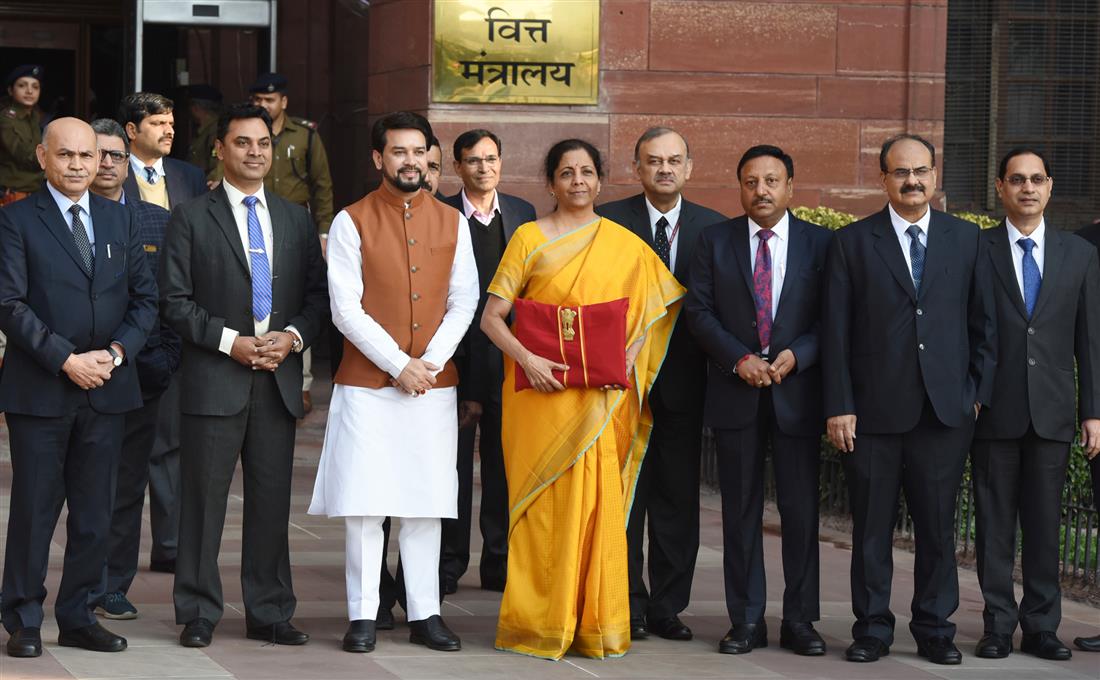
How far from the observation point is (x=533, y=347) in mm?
6711

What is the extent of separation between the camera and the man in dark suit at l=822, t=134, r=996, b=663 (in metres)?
6.76

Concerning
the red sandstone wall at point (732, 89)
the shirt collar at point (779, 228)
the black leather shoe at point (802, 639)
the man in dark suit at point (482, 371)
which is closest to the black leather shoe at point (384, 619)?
the man in dark suit at point (482, 371)

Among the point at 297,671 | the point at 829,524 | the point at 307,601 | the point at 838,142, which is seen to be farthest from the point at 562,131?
the point at 297,671

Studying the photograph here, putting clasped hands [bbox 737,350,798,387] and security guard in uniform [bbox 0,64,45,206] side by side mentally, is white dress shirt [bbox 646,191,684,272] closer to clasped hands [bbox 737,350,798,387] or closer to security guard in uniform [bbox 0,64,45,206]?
clasped hands [bbox 737,350,798,387]

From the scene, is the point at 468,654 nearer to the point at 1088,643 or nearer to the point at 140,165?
the point at 1088,643

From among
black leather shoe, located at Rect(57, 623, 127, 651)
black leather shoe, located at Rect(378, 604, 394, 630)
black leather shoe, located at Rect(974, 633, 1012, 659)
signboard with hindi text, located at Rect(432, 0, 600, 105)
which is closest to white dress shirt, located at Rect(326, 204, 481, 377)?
black leather shoe, located at Rect(378, 604, 394, 630)

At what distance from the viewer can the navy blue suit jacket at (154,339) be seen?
23.6 feet

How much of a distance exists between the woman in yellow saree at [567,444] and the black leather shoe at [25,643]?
1.70m

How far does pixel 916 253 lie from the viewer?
6832mm

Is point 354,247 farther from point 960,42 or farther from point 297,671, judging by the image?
point 960,42

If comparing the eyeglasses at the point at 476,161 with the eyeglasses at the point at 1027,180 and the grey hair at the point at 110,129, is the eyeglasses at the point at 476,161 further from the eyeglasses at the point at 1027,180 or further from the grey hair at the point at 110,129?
the eyeglasses at the point at 1027,180

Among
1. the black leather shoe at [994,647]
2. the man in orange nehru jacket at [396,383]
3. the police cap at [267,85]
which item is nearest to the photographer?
the man in orange nehru jacket at [396,383]

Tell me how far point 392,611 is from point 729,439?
1.60 meters

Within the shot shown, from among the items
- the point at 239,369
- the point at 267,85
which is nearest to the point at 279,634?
the point at 239,369
